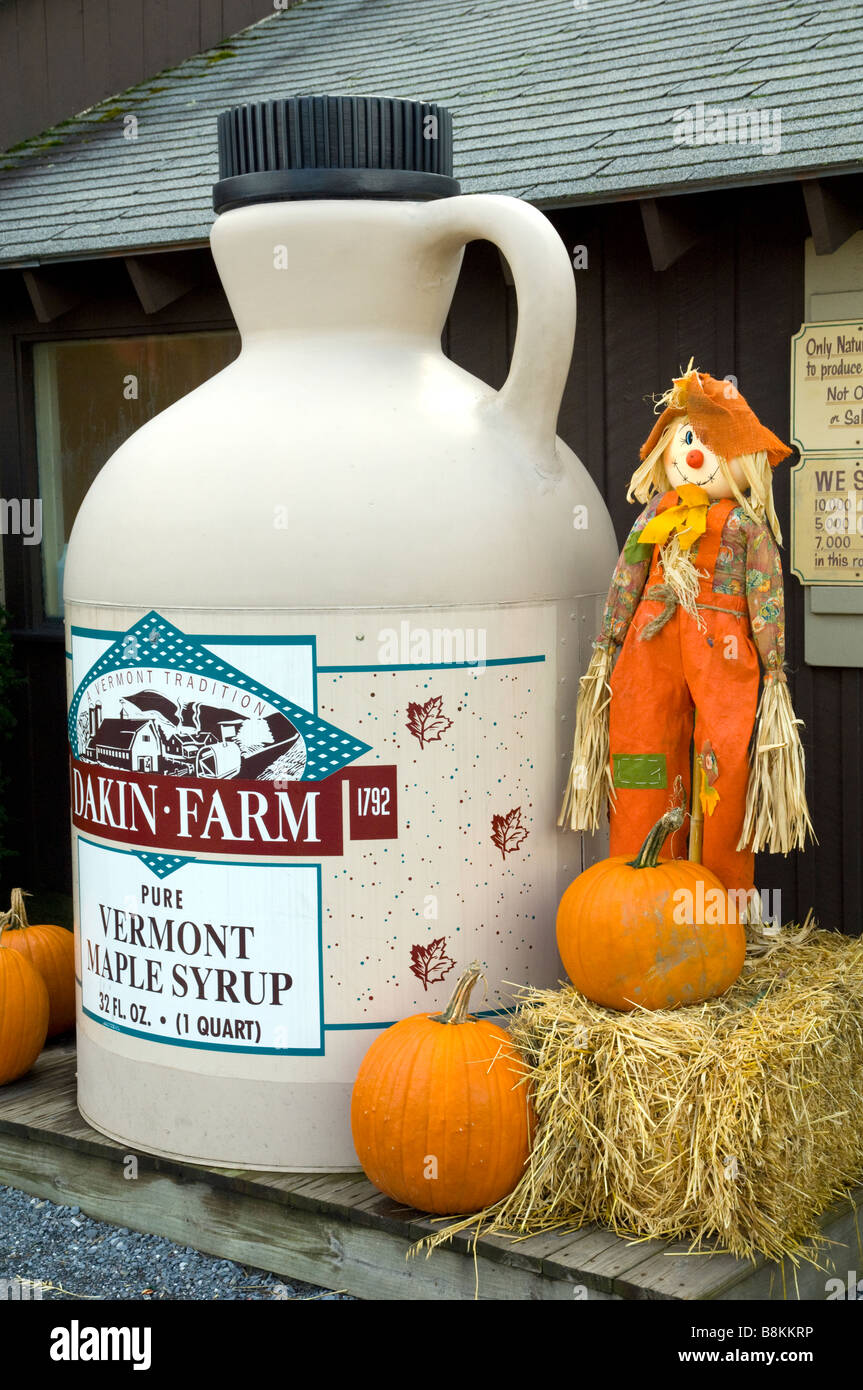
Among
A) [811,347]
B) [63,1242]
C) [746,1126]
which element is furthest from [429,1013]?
[811,347]

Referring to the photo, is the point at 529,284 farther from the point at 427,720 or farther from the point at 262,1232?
the point at 262,1232

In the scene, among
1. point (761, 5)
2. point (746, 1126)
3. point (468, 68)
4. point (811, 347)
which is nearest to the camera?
point (746, 1126)

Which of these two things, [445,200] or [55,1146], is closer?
[445,200]

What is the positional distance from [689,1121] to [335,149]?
8.32 ft

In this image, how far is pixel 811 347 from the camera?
4.84 metres

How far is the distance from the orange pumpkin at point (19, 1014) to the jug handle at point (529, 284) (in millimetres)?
2153

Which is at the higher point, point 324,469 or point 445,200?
point 445,200

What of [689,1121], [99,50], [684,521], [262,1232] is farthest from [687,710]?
[99,50]

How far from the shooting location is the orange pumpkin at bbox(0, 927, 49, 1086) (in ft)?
14.4

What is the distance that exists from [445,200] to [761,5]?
8.30 ft

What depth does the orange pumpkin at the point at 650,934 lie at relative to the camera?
11.6 feet

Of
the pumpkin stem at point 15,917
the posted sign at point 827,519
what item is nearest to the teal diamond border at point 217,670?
Answer: the pumpkin stem at point 15,917

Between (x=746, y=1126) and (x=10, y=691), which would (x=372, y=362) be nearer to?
(x=746, y=1126)

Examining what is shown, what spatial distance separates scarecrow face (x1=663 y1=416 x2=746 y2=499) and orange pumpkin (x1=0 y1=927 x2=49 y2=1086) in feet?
7.72
